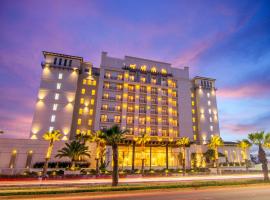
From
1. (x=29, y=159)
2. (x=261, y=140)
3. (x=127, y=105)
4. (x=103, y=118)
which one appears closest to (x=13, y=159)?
(x=29, y=159)

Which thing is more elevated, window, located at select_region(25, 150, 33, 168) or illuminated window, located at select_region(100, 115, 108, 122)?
illuminated window, located at select_region(100, 115, 108, 122)

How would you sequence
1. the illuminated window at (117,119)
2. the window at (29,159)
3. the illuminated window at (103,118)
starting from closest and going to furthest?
the window at (29,159)
the illuminated window at (103,118)
the illuminated window at (117,119)

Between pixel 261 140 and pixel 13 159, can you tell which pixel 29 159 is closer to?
pixel 13 159

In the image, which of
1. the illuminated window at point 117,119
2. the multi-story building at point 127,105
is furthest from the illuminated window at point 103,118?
the illuminated window at point 117,119

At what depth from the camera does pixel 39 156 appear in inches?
2398

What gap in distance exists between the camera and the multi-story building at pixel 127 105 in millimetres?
72562

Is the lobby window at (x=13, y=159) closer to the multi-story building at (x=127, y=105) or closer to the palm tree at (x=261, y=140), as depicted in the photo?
the multi-story building at (x=127, y=105)

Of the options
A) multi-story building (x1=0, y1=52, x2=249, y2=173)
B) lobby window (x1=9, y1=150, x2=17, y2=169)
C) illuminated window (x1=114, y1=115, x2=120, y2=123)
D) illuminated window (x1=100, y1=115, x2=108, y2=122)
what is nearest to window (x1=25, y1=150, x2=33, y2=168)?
lobby window (x1=9, y1=150, x2=17, y2=169)

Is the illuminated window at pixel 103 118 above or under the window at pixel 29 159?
above

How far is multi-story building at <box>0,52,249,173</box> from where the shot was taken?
7256 centimetres

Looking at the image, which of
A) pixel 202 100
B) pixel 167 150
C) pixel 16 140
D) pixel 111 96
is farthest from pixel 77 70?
pixel 202 100

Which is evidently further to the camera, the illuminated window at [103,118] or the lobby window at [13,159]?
the illuminated window at [103,118]

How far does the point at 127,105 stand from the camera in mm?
83188

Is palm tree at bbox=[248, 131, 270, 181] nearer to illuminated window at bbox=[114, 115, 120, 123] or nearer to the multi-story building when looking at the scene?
the multi-story building
